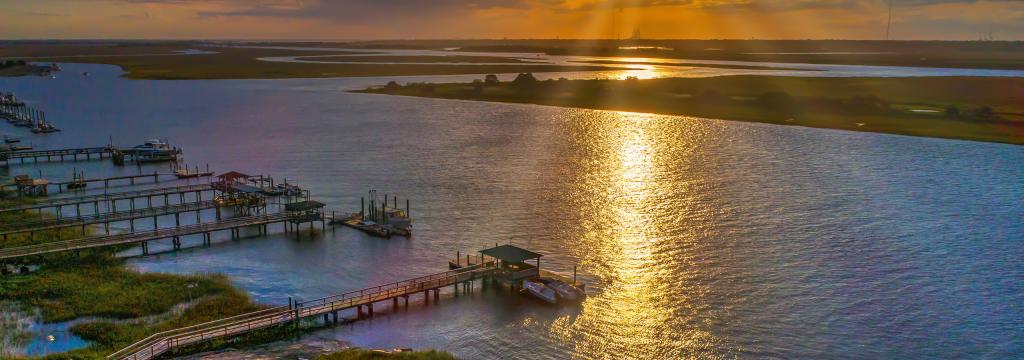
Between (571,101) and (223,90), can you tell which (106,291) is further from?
(223,90)

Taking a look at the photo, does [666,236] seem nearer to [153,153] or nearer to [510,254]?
[510,254]

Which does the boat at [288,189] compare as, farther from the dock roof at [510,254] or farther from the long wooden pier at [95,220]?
the dock roof at [510,254]

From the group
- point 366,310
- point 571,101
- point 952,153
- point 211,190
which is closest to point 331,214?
point 211,190

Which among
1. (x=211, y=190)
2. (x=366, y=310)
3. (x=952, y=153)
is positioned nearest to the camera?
(x=366, y=310)

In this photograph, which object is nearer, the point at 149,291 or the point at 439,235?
the point at 149,291

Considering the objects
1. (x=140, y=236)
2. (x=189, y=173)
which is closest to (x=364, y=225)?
(x=140, y=236)
